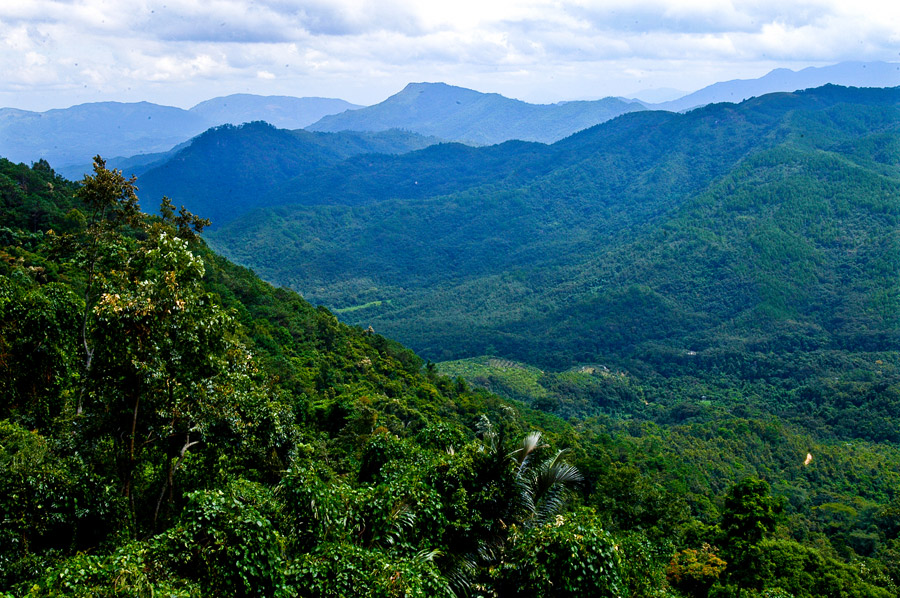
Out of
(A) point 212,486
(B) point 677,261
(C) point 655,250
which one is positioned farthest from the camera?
(C) point 655,250

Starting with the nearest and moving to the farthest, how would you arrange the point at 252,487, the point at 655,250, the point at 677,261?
the point at 252,487
the point at 677,261
the point at 655,250

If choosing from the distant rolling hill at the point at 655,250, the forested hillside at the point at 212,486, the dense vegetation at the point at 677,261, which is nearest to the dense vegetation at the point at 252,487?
the forested hillside at the point at 212,486

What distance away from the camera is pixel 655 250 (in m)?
126

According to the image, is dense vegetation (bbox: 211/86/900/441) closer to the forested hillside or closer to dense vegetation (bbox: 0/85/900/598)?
dense vegetation (bbox: 0/85/900/598)

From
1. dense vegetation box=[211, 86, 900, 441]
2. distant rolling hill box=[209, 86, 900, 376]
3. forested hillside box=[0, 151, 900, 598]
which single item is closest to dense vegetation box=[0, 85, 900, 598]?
forested hillside box=[0, 151, 900, 598]

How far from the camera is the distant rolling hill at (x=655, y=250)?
315 feet

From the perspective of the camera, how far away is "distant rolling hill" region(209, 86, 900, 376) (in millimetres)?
96000

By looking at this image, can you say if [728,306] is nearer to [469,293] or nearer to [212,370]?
[469,293]

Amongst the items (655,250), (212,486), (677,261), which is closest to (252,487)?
(212,486)

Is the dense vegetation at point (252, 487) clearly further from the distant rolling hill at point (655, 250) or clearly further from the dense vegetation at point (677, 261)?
the distant rolling hill at point (655, 250)

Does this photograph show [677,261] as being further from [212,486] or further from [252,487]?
[252,487]

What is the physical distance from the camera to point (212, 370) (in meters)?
9.70

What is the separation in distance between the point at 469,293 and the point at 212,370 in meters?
120

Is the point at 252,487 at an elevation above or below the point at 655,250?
above
